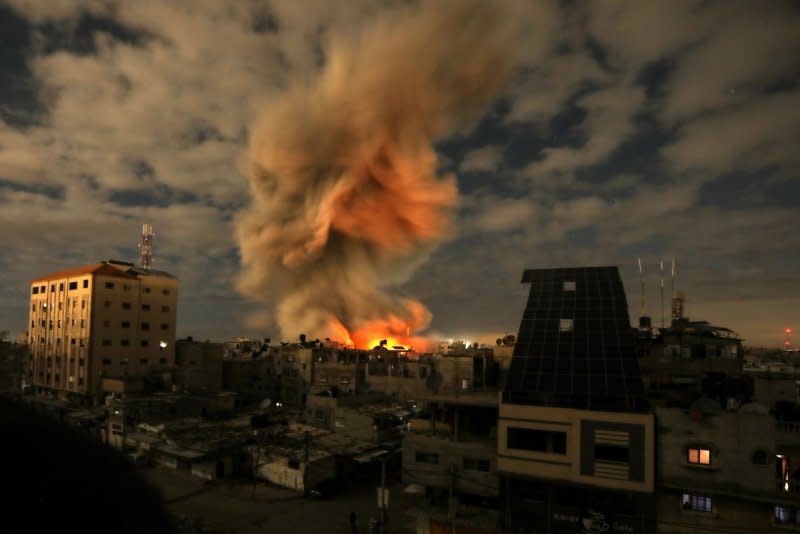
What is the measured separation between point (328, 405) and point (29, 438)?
4583 cm

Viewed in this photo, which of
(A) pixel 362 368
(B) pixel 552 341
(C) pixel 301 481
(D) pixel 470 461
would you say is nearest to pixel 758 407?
(B) pixel 552 341

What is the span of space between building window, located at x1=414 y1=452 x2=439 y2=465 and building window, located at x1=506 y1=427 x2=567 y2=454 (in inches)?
181

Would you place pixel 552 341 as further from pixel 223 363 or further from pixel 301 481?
pixel 223 363

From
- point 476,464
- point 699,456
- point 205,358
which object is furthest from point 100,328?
point 699,456

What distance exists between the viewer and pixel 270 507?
1243 inches

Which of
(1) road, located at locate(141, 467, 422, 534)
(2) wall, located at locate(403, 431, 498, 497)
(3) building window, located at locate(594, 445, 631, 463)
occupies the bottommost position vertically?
(1) road, located at locate(141, 467, 422, 534)

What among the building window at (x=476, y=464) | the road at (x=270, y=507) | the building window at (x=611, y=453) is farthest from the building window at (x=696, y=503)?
the road at (x=270, y=507)

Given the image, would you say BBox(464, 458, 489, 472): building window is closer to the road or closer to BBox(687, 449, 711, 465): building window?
the road

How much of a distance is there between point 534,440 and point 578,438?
93.2 inches

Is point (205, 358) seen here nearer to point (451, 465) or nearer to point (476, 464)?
point (451, 465)

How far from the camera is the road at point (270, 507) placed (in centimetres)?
2877

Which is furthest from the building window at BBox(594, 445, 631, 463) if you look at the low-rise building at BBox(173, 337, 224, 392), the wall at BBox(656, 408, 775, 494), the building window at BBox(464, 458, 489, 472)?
the low-rise building at BBox(173, 337, 224, 392)

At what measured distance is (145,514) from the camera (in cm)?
263

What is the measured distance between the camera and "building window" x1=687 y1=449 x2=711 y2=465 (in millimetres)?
23188
